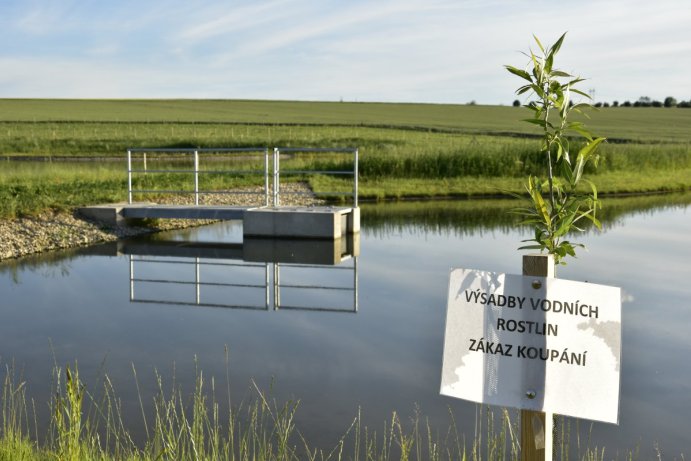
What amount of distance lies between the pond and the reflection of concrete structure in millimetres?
31

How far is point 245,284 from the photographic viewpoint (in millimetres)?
11031

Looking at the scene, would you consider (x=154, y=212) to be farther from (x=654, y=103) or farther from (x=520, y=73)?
(x=654, y=103)

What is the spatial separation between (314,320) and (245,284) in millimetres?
2240

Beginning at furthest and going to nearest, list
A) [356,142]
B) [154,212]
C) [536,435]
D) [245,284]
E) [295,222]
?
[356,142] → [154,212] → [295,222] → [245,284] → [536,435]

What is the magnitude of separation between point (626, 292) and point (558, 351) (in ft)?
27.8

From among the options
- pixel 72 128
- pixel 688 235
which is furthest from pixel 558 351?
pixel 72 128

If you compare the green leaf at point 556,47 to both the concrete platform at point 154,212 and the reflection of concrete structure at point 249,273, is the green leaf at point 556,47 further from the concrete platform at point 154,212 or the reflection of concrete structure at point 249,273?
the concrete platform at point 154,212

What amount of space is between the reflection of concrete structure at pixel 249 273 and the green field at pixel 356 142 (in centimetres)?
350

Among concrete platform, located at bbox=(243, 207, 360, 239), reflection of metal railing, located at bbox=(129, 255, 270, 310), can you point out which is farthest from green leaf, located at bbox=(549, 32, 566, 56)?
concrete platform, located at bbox=(243, 207, 360, 239)

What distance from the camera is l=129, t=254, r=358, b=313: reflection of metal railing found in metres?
9.90

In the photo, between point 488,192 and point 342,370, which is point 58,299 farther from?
point 488,192

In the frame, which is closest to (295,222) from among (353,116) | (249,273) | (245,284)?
(249,273)

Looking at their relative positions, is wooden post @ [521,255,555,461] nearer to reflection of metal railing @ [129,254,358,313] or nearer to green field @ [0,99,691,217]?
green field @ [0,99,691,217]

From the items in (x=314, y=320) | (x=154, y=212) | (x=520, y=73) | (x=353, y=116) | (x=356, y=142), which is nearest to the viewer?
(x=520, y=73)
